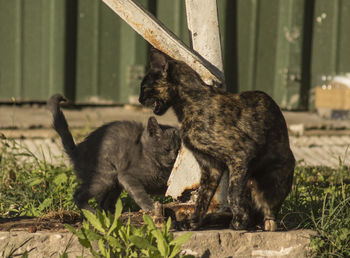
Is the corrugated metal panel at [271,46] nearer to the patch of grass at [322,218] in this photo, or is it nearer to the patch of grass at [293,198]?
the patch of grass at [293,198]

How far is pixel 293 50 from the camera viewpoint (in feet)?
27.1

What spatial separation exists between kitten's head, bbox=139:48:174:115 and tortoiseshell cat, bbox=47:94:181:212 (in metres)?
0.83

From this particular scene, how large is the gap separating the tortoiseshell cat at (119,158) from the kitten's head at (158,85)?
0.83m

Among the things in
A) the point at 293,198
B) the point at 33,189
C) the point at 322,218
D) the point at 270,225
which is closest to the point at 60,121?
the point at 33,189

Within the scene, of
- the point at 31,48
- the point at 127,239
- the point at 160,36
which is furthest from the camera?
the point at 31,48

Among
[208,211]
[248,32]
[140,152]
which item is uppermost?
Result: [248,32]

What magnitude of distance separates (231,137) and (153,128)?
44.5 inches

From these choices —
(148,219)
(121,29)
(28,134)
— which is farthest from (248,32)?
(148,219)

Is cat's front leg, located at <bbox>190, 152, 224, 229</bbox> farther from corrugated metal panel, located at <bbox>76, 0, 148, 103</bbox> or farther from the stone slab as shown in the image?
corrugated metal panel, located at <bbox>76, 0, 148, 103</bbox>

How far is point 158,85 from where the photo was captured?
13.0ft

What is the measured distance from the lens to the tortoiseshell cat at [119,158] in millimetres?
4688

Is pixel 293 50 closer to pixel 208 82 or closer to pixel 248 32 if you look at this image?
pixel 248 32

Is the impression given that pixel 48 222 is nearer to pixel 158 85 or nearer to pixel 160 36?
pixel 158 85

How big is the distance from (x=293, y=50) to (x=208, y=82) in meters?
4.20
